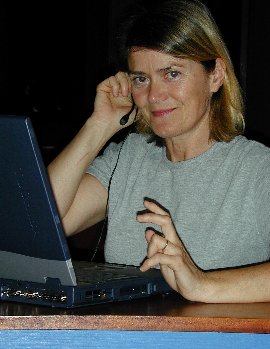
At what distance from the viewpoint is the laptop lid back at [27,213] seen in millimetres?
1244

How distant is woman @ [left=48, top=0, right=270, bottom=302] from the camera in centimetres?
182

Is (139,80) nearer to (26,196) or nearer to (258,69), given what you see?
(26,196)

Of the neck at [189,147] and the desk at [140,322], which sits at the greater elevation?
the neck at [189,147]

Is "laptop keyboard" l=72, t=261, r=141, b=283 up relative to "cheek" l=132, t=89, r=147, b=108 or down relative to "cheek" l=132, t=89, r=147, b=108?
down

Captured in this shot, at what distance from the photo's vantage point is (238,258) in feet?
5.99

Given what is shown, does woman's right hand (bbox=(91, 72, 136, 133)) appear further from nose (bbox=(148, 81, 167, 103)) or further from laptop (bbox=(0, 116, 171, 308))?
laptop (bbox=(0, 116, 171, 308))

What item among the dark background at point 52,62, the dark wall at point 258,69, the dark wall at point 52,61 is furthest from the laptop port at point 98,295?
the dark wall at point 52,61

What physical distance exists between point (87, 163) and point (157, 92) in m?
0.32

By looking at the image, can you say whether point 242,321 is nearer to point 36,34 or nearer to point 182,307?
point 182,307

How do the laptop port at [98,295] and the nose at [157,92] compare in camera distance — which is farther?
the nose at [157,92]

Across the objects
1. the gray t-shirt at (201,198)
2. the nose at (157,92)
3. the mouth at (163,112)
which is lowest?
the gray t-shirt at (201,198)

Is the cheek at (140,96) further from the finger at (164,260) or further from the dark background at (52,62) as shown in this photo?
the dark background at (52,62)

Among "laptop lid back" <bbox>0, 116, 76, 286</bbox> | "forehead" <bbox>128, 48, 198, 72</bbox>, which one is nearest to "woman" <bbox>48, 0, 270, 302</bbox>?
"forehead" <bbox>128, 48, 198, 72</bbox>

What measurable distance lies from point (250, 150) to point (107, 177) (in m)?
0.42
